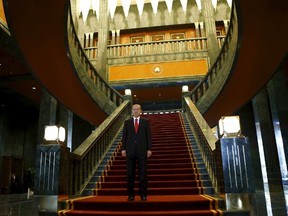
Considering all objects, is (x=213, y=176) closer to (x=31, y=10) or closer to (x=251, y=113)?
(x=31, y=10)

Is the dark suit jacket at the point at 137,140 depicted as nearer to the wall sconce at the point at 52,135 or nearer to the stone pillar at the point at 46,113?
the wall sconce at the point at 52,135

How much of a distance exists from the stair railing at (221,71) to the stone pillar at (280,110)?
191 centimetres

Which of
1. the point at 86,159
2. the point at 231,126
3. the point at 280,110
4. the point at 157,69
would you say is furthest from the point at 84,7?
the point at 231,126

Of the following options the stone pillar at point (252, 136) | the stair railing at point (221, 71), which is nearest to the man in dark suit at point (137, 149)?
the stair railing at point (221, 71)

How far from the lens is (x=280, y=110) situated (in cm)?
853

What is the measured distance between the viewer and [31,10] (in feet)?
18.0

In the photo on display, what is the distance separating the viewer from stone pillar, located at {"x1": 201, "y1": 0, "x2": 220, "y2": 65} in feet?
40.5

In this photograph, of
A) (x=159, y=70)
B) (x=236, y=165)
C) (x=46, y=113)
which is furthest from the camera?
(x=159, y=70)

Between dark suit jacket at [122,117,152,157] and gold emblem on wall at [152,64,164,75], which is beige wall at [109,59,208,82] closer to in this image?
gold emblem on wall at [152,64,164,75]

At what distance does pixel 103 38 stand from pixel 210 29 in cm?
517

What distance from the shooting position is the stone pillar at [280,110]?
8.25 m

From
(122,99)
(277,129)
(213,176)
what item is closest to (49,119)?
(122,99)

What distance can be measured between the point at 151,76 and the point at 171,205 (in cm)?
954

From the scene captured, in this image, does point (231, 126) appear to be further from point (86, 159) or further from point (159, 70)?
point (159, 70)
